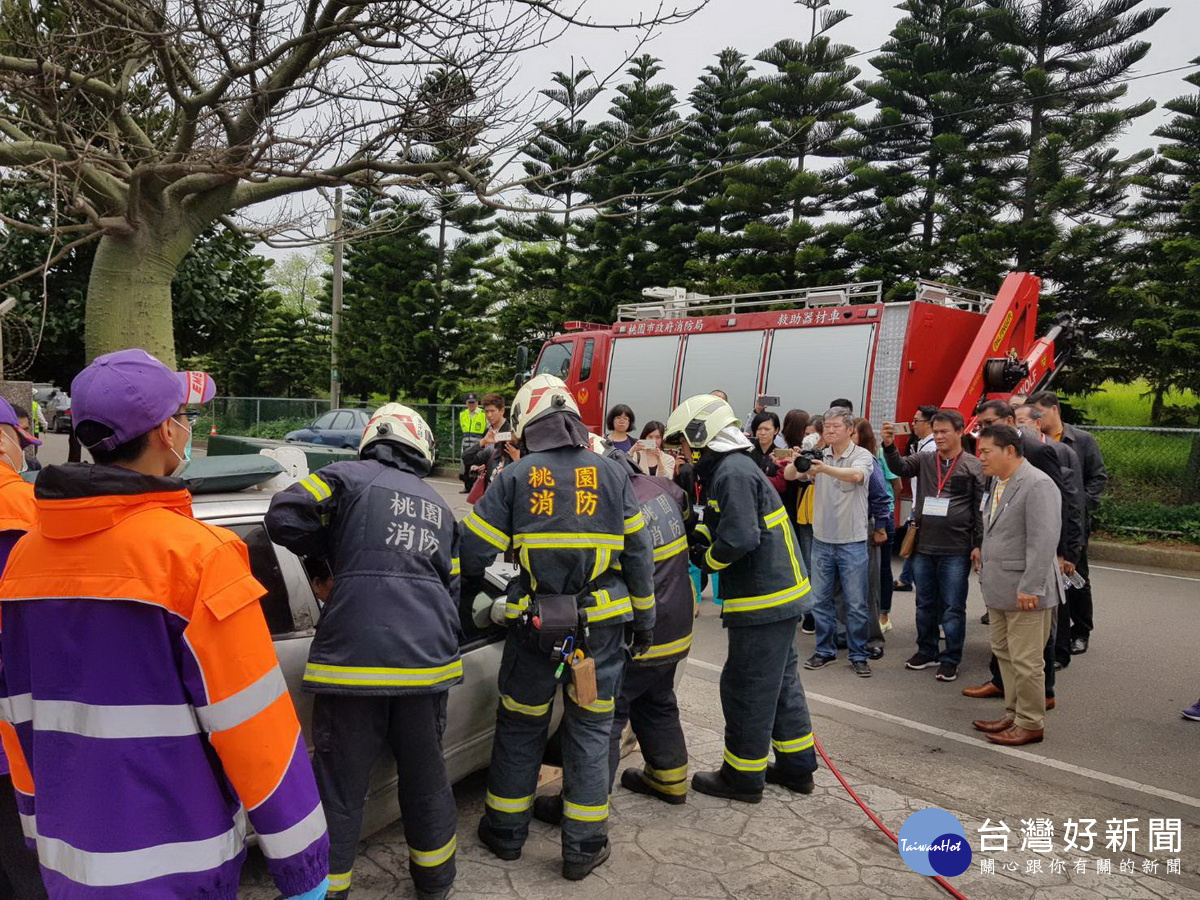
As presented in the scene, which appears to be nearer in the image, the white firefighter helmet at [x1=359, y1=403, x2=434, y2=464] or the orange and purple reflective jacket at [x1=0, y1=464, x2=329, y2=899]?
the orange and purple reflective jacket at [x1=0, y1=464, x2=329, y2=899]

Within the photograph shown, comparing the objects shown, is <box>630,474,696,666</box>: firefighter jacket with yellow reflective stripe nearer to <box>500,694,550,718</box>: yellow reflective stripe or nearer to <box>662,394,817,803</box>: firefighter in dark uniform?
<box>662,394,817,803</box>: firefighter in dark uniform

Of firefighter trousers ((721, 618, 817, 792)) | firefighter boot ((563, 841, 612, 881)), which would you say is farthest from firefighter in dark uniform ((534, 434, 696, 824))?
firefighter boot ((563, 841, 612, 881))

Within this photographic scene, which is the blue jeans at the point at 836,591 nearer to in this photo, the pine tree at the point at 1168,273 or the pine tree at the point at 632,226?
the pine tree at the point at 1168,273

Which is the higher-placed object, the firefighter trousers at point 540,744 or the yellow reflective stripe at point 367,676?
the yellow reflective stripe at point 367,676

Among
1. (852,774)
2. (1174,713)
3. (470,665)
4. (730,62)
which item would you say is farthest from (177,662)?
(730,62)

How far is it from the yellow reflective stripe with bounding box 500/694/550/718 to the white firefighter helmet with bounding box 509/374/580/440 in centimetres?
109

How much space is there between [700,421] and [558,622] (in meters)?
1.33

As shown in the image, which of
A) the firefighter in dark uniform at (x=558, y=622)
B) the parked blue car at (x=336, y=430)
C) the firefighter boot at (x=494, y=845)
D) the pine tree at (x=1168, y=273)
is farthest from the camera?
the parked blue car at (x=336, y=430)

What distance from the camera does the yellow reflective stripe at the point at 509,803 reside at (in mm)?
3395

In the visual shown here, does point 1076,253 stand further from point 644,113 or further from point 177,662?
point 177,662

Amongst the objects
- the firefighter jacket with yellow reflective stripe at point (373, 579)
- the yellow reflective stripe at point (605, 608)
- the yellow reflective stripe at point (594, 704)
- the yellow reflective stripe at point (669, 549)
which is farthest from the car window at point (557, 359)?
the firefighter jacket with yellow reflective stripe at point (373, 579)

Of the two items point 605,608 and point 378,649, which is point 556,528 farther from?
point 378,649

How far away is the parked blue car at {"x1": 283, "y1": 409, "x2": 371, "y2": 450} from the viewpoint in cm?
1930

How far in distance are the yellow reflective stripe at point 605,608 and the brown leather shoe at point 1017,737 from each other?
105 inches
